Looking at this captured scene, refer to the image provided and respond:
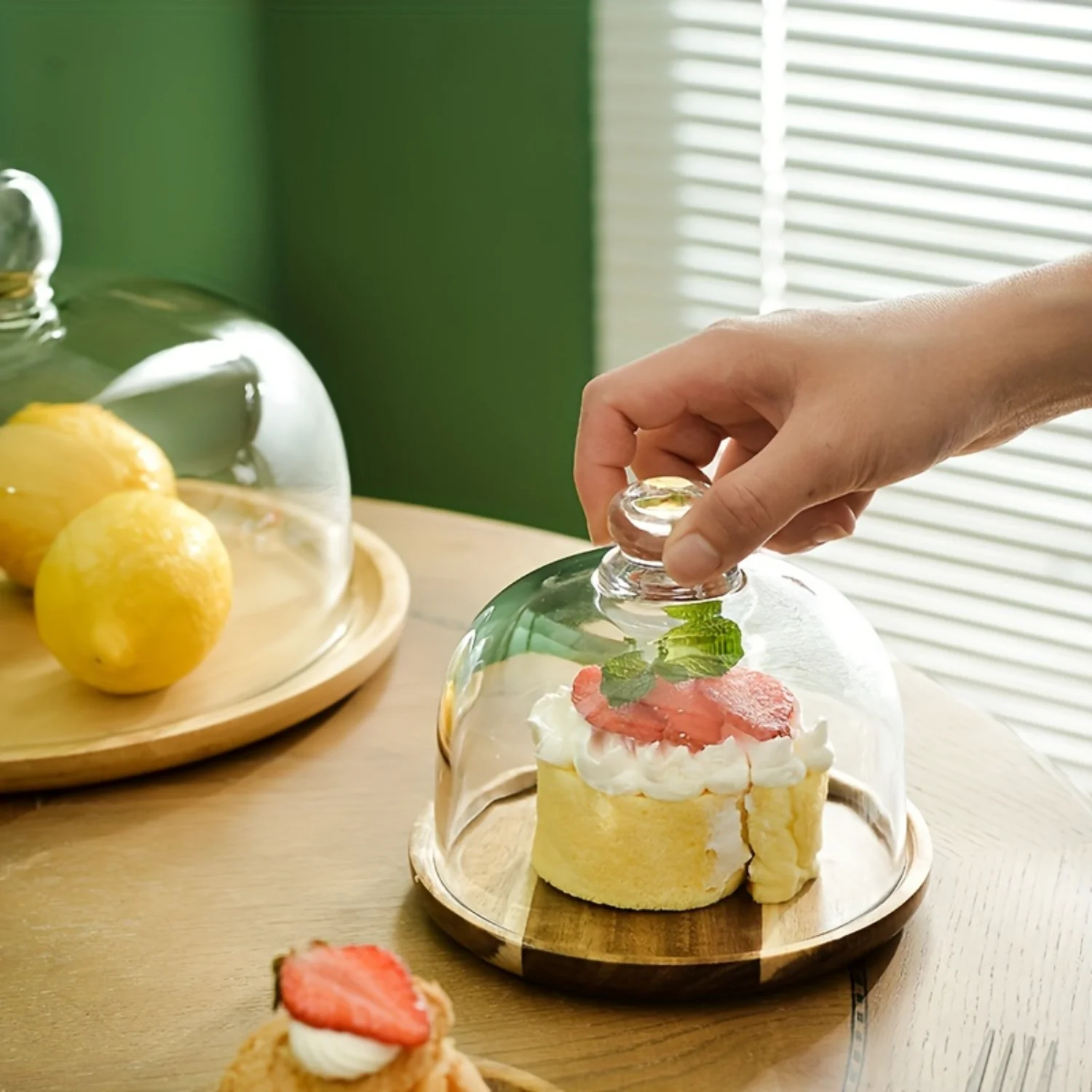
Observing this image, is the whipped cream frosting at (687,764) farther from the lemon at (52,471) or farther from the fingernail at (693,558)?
the lemon at (52,471)

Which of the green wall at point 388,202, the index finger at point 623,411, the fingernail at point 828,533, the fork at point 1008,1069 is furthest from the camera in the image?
the green wall at point 388,202

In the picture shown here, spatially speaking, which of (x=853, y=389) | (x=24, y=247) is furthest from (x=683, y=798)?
(x=24, y=247)

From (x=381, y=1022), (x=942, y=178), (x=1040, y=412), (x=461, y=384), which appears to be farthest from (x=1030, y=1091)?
(x=461, y=384)

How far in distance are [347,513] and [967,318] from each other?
0.57m

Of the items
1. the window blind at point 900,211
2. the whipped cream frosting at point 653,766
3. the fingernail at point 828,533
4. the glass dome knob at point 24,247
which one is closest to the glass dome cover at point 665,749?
the whipped cream frosting at point 653,766

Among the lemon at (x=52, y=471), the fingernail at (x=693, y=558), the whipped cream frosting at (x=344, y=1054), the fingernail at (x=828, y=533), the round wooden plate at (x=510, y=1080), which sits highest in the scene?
the fingernail at (x=693, y=558)

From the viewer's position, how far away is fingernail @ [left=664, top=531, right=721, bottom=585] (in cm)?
82

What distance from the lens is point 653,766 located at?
82 centimetres

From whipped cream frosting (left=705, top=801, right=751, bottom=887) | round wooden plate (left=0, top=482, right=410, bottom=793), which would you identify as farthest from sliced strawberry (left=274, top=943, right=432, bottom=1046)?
round wooden plate (left=0, top=482, right=410, bottom=793)

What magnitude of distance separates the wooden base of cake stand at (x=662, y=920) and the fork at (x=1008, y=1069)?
0.27 ft

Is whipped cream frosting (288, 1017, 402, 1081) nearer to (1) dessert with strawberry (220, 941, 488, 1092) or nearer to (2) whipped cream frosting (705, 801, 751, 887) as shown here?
(1) dessert with strawberry (220, 941, 488, 1092)

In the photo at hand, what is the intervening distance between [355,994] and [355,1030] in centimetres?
1

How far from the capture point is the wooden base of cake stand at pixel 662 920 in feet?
2.52

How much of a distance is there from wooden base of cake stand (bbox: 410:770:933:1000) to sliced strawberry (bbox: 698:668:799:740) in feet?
0.30
